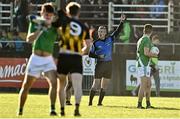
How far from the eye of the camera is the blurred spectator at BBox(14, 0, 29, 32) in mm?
33219

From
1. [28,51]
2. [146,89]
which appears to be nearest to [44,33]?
[146,89]

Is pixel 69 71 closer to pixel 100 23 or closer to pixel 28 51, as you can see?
pixel 28 51

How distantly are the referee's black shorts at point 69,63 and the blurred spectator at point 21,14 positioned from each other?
17.9 metres

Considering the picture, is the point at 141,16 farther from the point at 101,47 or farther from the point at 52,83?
the point at 52,83

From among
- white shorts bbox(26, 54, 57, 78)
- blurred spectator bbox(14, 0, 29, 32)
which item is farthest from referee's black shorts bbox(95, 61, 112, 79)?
blurred spectator bbox(14, 0, 29, 32)

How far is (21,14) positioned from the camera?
110ft

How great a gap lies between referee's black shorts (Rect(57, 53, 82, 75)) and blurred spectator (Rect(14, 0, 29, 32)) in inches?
704

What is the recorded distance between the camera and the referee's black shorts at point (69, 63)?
15.4m

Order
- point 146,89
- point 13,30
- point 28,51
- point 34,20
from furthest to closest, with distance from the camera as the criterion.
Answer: point 13,30 → point 28,51 → point 146,89 → point 34,20

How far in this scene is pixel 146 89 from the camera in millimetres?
21047

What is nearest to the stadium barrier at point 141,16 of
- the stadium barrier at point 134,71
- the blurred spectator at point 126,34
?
the blurred spectator at point 126,34

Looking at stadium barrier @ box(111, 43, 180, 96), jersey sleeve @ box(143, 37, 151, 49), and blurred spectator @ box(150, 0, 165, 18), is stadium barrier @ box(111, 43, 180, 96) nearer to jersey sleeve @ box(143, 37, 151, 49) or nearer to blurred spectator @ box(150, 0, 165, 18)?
blurred spectator @ box(150, 0, 165, 18)

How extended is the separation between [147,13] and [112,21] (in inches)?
67.5

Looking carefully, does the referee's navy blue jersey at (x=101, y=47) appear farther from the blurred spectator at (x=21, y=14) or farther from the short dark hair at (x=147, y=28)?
the blurred spectator at (x=21, y=14)
